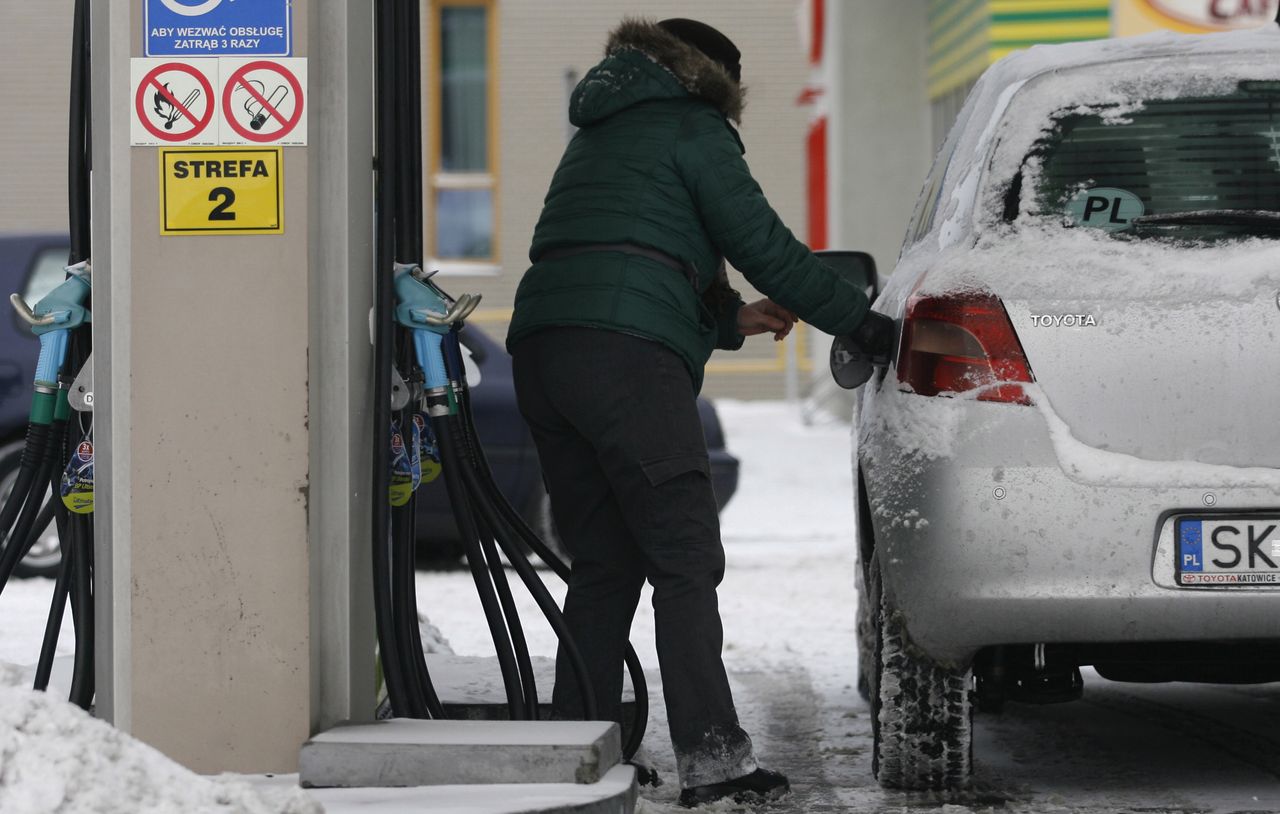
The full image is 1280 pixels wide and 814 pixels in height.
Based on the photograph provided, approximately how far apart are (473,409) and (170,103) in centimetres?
540

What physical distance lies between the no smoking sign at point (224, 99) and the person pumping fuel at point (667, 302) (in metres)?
0.77

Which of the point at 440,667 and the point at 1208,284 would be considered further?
the point at 440,667

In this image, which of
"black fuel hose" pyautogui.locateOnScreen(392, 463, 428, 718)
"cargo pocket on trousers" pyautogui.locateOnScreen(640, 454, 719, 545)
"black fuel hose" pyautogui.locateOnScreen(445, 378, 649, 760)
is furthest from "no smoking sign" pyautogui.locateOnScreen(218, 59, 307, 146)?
"cargo pocket on trousers" pyautogui.locateOnScreen(640, 454, 719, 545)

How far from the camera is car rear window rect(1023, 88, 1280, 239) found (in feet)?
15.2

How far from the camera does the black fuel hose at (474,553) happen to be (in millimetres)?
4648

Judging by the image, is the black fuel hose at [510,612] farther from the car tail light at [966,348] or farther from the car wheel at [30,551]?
the car wheel at [30,551]

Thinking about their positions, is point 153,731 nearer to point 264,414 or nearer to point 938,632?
point 264,414

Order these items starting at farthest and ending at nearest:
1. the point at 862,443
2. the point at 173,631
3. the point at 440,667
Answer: the point at 440,667 → the point at 862,443 → the point at 173,631

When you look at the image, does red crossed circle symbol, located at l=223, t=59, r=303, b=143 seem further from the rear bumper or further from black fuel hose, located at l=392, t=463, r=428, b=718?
the rear bumper

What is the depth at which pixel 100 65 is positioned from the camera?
14.1ft

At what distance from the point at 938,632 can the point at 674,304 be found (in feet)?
3.08

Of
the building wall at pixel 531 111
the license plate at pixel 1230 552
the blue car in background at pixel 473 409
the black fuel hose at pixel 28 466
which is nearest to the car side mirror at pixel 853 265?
the license plate at pixel 1230 552

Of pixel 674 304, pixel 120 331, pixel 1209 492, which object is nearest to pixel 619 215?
pixel 674 304

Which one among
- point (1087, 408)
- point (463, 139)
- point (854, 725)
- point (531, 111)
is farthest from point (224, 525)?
point (463, 139)
